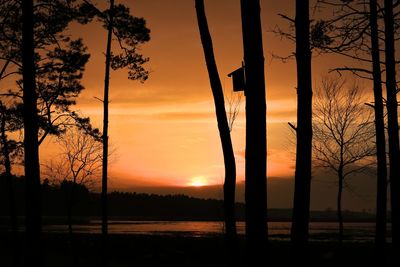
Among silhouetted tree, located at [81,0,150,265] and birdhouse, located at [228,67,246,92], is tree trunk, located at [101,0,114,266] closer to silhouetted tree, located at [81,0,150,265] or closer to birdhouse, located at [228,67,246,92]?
silhouetted tree, located at [81,0,150,265]

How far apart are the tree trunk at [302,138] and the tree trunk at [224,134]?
295cm

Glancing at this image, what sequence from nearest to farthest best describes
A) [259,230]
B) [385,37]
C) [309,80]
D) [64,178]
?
[259,230] < [309,80] < [385,37] < [64,178]

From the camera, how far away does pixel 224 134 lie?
40.9ft

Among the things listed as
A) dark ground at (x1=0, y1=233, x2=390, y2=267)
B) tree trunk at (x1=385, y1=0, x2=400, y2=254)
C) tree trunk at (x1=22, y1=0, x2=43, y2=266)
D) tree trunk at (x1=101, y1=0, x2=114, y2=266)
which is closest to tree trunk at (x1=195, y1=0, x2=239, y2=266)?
tree trunk at (x1=22, y1=0, x2=43, y2=266)

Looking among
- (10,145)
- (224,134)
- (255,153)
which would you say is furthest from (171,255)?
(255,153)

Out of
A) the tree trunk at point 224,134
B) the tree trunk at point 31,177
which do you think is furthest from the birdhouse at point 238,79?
the tree trunk at point 31,177

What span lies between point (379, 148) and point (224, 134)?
6509 millimetres

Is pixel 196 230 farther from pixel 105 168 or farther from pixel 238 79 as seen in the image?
pixel 238 79

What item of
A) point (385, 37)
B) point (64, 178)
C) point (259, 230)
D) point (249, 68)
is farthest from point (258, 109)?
point (64, 178)

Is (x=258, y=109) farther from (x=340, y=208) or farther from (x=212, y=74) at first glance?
(x=340, y=208)

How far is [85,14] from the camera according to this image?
1709 cm

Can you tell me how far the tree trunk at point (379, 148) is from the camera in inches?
647

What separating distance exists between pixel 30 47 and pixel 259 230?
7460 mm

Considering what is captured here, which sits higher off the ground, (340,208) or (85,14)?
(85,14)
